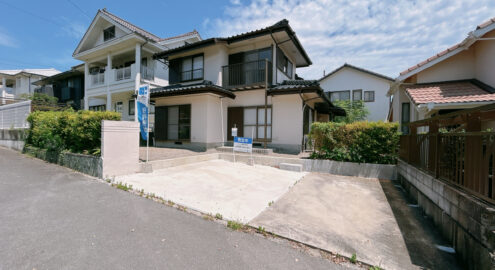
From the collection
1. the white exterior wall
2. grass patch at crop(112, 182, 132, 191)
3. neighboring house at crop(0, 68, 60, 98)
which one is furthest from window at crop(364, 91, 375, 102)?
neighboring house at crop(0, 68, 60, 98)

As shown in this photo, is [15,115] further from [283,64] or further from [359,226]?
[359,226]

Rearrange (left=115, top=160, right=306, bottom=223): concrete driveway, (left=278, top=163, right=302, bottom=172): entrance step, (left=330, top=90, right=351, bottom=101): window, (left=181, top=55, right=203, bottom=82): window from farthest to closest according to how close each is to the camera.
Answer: (left=330, top=90, right=351, bottom=101): window
(left=181, top=55, right=203, bottom=82): window
(left=278, top=163, right=302, bottom=172): entrance step
(left=115, top=160, right=306, bottom=223): concrete driveway

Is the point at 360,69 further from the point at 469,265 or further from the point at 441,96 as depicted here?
the point at 469,265

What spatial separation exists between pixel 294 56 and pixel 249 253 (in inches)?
533

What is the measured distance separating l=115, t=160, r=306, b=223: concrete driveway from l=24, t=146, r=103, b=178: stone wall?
2.72ft

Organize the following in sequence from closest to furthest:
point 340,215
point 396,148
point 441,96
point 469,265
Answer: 1. point 469,265
2. point 340,215
3. point 396,148
4. point 441,96

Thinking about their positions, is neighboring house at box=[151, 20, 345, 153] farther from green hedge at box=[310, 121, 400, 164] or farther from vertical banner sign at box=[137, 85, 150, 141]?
vertical banner sign at box=[137, 85, 150, 141]

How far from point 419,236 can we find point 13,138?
1763cm

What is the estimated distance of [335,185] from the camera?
596 cm

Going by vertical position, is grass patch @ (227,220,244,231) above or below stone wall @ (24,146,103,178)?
below

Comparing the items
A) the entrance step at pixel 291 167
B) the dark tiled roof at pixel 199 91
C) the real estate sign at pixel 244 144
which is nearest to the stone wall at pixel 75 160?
the real estate sign at pixel 244 144

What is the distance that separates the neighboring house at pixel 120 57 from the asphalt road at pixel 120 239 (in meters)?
11.0

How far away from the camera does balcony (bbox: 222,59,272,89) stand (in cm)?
1049

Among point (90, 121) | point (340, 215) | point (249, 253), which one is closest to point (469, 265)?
point (340, 215)
